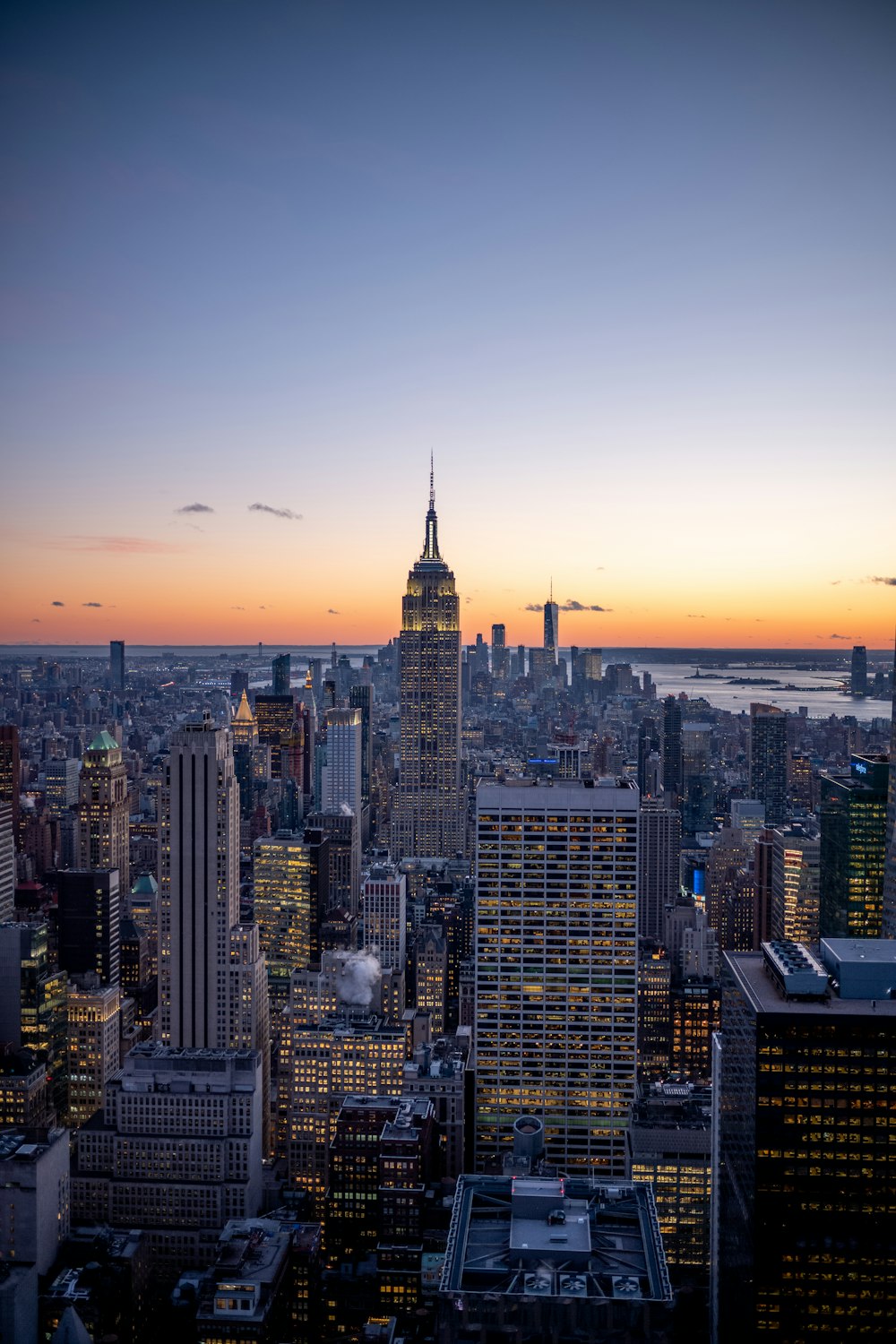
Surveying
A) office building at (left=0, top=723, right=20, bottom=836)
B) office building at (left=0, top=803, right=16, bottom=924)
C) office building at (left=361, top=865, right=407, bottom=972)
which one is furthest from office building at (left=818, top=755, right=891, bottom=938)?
office building at (left=0, top=803, right=16, bottom=924)

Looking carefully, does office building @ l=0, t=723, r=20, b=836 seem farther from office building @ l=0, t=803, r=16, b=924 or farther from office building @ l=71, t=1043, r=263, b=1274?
office building @ l=71, t=1043, r=263, b=1274

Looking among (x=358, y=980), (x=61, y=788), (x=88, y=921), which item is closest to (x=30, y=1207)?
(x=358, y=980)

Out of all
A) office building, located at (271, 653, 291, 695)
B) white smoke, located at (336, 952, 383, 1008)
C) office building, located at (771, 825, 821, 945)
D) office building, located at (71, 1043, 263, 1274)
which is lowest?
office building, located at (71, 1043, 263, 1274)

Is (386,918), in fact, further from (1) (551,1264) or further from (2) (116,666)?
(1) (551,1264)

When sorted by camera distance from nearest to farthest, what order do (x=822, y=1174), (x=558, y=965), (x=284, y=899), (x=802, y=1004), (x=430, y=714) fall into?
(x=822, y=1174)
(x=802, y=1004)
(x=558, y=965)
(x=284, y=899)
(x=430, y=714)

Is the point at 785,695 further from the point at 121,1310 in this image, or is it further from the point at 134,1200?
the point at 121,1310

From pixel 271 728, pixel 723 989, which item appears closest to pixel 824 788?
pixel 723 989

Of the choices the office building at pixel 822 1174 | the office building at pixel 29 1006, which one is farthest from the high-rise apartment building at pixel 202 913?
the office building at pixel 822 1174
